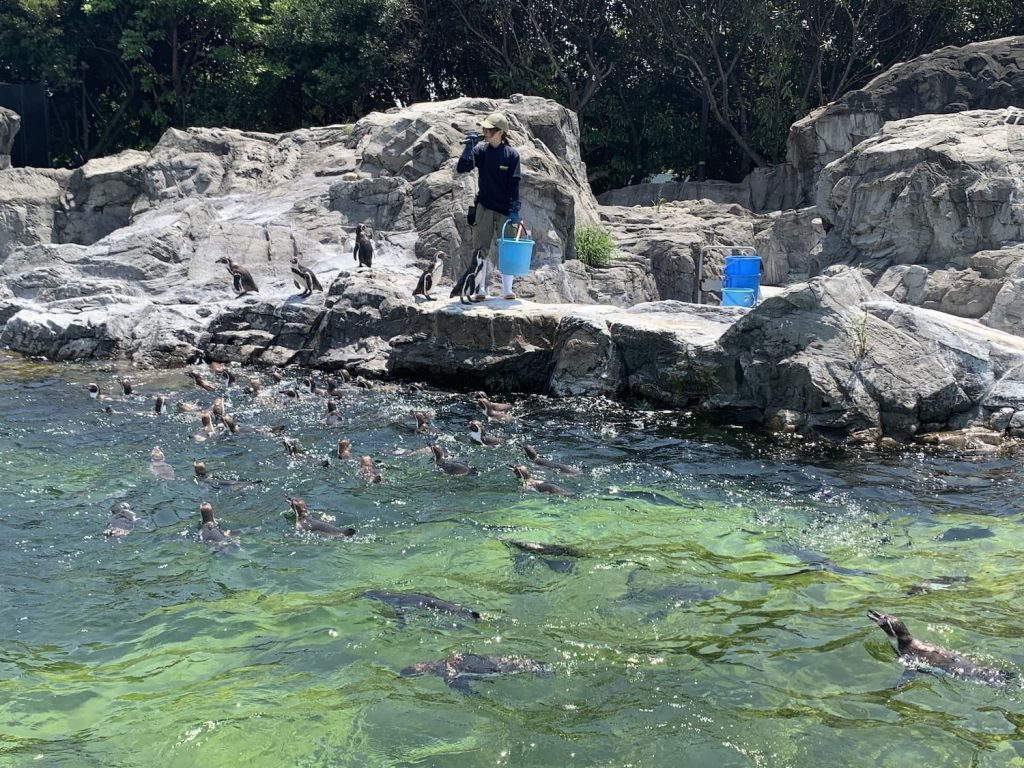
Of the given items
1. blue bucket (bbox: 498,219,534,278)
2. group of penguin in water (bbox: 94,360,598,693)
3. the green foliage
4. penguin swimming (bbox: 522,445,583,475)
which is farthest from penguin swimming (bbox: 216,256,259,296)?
the green foliage

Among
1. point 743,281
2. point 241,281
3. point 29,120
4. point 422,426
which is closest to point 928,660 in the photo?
point 422,426

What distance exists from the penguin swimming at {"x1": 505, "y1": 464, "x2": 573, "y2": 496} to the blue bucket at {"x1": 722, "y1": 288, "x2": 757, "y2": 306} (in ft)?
22.9

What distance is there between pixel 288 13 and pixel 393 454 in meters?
19.8

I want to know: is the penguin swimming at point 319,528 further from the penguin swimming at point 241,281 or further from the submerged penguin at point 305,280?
the penguin swimming at point 241,281

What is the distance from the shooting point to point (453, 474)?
9250 mm

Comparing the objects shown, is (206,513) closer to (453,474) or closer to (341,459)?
→ (341,459)

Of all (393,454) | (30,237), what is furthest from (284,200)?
(393,454)

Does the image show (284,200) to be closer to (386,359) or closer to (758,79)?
(386,359)

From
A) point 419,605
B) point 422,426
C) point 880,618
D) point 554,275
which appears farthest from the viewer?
point 554,275

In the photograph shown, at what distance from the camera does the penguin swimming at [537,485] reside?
8.65 meters

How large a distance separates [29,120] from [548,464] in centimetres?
2190

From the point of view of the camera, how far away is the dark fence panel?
25.5 m

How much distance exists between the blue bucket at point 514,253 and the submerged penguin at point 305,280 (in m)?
3.47

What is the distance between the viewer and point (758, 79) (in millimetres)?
27078
